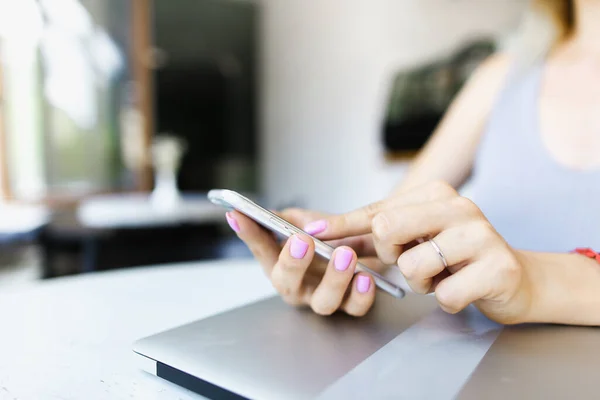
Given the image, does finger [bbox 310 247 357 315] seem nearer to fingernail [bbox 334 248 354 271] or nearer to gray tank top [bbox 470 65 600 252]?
fingernail [bbox 334 248 354 271]

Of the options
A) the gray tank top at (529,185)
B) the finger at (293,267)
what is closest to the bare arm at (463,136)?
the gray tank top at (529,185)

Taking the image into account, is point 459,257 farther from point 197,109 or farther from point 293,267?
point 197,109

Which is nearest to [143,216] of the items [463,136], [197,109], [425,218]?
[463,136]

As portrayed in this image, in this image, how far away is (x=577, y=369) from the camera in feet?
0.88

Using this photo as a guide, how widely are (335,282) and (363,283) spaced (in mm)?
26

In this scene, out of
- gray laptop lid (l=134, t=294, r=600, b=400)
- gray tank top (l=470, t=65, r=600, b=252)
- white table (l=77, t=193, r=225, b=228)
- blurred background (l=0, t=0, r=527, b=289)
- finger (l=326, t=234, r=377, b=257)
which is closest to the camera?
gray laptop lid (l=134, t=294, r=600, b=400)

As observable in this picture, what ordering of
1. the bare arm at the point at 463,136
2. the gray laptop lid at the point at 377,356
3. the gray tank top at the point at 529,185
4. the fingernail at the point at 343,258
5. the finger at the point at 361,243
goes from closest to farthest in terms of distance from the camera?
1. the gray laptop lid at the point at 377,356
2. the fingernail at the point at 343,258
3. the finger at the point at 361,243
4. the gray tank top at the point at 529,185
5. the bare arm at the point at 463,136

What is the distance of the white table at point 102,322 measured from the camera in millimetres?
277

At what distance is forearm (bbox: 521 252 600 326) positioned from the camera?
0.34 meters

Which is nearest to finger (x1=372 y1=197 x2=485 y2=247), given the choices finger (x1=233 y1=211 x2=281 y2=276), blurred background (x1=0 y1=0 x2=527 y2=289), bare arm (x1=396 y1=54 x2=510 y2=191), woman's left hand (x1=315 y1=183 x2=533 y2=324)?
woman's left hand (x1=315 y1=183 x2=533 y2=324)

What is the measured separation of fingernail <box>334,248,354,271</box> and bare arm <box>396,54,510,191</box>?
1.35 feet

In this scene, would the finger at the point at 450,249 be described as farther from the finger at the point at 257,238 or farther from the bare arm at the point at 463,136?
the bare arm at the point at 463,136

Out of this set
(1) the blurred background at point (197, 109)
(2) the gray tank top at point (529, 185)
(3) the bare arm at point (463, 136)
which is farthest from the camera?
(1) the blurred background at point (197, 109)

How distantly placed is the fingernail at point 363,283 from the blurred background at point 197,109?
111 cm
